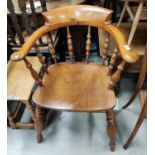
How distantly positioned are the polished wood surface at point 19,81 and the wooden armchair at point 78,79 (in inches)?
4.4

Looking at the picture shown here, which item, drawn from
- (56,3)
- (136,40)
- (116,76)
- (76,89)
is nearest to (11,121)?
(76,89)

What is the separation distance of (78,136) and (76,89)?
0.45 meters

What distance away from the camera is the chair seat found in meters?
1.12

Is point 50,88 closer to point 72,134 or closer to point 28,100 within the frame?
point 28,100

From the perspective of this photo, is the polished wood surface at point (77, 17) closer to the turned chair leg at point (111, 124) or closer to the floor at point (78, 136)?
the turned chair leg at point (111, 124)

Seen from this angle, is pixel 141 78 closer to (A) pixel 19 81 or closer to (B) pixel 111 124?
(B) pixel 111 124

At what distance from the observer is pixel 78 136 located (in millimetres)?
1481

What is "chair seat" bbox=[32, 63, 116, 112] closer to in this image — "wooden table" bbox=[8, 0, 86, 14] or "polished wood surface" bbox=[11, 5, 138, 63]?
"polished wood surface" bbox=[11, 5, 138, 63]

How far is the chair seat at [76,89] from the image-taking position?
1120mm

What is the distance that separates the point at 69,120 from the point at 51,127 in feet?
0.51
